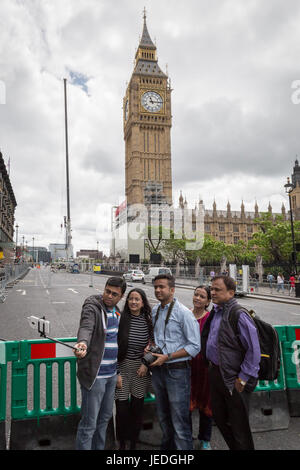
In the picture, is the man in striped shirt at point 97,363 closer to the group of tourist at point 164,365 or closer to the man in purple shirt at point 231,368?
the group of tourist at point 164,365

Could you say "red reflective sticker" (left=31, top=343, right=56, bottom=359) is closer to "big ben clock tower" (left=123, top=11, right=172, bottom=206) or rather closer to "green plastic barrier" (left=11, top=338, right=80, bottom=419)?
"green plastic barrier" (left=11, top=338, right=80, bottom=419)

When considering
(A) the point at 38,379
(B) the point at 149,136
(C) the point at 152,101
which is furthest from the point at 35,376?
(C) the point at 152,101

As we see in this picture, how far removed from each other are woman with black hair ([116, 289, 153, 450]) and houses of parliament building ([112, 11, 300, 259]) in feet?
278

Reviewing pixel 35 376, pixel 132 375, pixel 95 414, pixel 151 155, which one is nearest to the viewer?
pixel 95 414

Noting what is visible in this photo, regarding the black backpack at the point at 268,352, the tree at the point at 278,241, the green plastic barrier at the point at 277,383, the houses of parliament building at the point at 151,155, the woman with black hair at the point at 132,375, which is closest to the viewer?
the black backpack at the point at 268,352

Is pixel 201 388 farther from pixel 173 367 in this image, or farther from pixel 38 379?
pixel 38 379

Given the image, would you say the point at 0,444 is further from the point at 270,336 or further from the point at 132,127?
the point at 132,127

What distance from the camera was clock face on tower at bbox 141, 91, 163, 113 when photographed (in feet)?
311

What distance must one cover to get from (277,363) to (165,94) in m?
103

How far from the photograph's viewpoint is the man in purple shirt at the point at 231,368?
3.02 metres

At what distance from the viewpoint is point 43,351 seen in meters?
3.78

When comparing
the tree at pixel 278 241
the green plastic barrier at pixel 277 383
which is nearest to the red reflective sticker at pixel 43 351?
the green plastic barrier at pixel 277 383

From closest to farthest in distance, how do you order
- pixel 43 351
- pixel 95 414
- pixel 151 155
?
pixel 95 414 → pixel 43 351 → pixel 151 155

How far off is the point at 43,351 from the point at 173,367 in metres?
1.57
